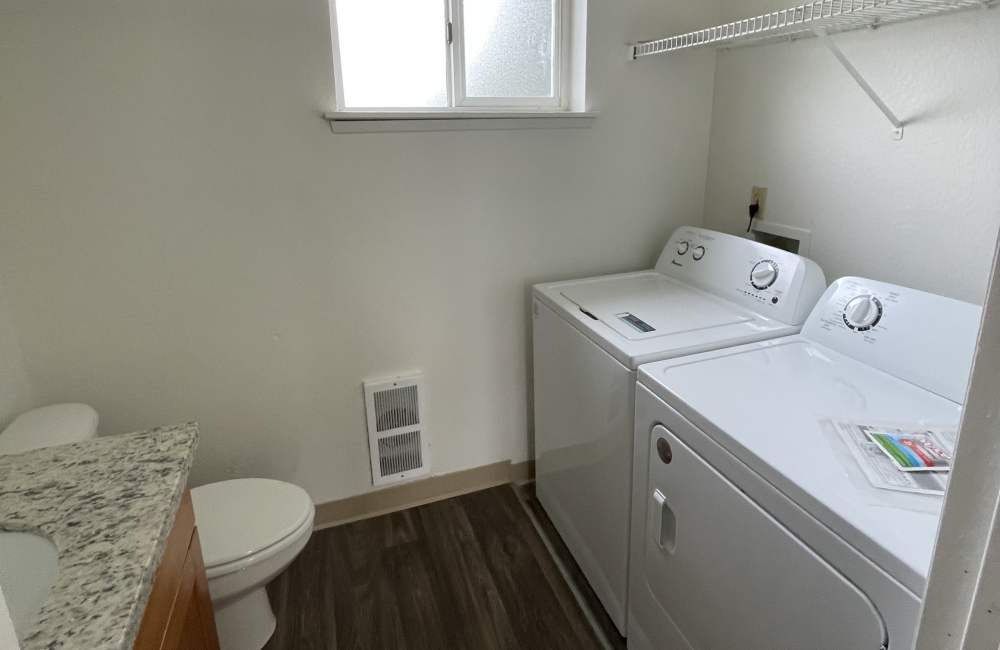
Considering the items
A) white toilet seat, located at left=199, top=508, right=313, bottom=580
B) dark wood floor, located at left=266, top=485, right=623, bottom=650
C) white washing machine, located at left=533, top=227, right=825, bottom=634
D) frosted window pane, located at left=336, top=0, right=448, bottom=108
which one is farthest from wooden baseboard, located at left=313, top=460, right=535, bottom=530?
frosted window pane, located at left=336, top=0, right=448, bottom=108

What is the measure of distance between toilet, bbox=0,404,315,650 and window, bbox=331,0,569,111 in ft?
3.92

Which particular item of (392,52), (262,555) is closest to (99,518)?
(262,555)

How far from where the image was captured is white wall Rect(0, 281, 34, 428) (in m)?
1.58

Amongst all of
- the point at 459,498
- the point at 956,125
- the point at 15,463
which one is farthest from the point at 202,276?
the point at 956,125

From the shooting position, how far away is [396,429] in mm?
2143

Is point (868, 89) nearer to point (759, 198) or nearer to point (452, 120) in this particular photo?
point (759, 198)

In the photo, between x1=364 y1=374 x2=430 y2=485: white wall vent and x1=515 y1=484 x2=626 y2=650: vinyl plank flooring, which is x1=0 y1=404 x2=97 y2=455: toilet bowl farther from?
x1=515 y1=484 x2=626 y2=650: vinyl plank flooring

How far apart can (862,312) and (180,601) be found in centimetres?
156

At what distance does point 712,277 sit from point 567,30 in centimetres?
99

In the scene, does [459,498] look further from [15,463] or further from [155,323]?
[15,463]

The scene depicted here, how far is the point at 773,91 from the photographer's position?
6.21 ft

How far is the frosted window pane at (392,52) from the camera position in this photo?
186cm

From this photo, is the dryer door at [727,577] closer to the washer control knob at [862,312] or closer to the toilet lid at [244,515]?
the washer control knob at [862,312]

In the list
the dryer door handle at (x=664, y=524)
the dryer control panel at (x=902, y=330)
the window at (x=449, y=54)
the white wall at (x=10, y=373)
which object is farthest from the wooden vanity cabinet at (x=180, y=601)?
the dryer control panel at (x=902, y=330)
